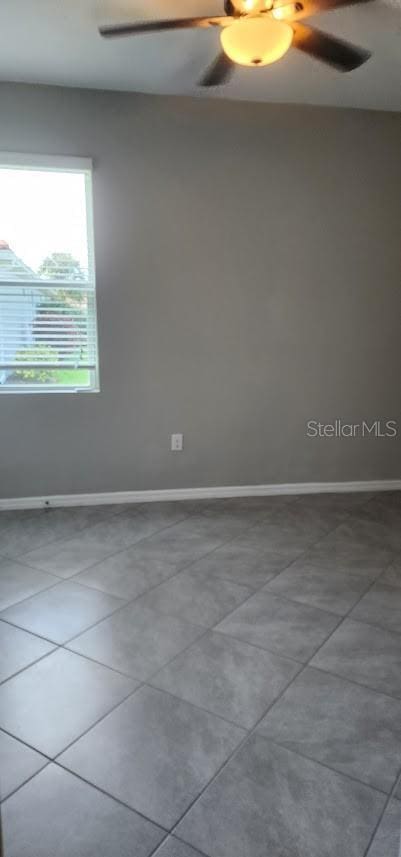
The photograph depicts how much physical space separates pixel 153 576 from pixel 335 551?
100cm

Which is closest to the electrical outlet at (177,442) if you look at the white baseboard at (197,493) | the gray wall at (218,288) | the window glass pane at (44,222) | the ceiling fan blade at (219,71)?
the gray wall at (218,288)

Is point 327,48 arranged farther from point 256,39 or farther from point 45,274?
point 45,274

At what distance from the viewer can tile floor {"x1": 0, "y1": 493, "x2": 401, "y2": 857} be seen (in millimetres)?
1266

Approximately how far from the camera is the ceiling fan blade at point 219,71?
2164mm

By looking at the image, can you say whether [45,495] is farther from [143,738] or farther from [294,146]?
[294,146]

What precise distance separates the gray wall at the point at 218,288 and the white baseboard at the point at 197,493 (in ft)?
0.21

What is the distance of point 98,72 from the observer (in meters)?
2.85

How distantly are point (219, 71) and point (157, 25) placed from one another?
0.38 m

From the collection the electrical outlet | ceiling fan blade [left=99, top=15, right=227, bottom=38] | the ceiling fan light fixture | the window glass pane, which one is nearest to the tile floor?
the electrical outlet

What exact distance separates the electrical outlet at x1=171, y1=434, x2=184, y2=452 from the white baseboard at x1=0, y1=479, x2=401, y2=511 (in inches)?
11.2

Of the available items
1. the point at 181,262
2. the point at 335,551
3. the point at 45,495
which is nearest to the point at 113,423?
the point at 45,495

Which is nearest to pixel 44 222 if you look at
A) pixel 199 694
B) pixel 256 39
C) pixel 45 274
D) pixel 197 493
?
pixel 45 274

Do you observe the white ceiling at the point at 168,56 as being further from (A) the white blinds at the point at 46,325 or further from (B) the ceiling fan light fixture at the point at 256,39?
(A) the white blinds at the point at 46,325

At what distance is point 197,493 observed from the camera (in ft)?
11.9
